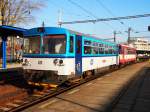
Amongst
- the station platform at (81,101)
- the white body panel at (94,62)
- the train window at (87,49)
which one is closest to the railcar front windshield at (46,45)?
the station platform at (81,101)

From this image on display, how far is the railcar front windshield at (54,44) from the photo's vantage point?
13500 mm

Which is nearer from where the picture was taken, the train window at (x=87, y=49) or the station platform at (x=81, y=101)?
the station platform at (x=81, y=101)

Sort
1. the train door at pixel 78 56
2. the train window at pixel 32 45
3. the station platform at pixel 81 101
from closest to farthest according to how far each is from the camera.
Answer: the station platform at pixel 81 101
the train window at pixel 32 45
the train door at pixel 78 56

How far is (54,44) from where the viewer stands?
44.7 feet

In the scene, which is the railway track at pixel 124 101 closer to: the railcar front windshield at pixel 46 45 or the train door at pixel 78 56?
the train door at pixel 78 56

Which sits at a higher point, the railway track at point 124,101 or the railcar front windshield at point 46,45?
the railcar front windshield at point 46,45

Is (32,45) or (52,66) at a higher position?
(32,45)

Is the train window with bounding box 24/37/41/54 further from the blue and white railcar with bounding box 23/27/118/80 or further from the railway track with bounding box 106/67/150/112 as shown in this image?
the railway track with bounding box 106/67/150/112

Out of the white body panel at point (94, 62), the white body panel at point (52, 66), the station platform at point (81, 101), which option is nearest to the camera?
the station platform at point (81, 101)

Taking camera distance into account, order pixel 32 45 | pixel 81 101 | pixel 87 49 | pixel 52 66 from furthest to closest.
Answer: pixel 87 49 → pixel 32 45 → pixel 52 66 → pixel 81 101

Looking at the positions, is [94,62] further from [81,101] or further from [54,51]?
[81,101]

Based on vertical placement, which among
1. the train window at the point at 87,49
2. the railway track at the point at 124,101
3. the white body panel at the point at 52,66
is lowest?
the railway track at the point at 124,101

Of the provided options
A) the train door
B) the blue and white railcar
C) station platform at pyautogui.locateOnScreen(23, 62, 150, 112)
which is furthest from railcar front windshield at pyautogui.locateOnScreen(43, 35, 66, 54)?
station platform at pyautogui.locateOnScreen(23, 62, 150, 112)

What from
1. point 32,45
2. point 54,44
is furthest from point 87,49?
point 32,45
